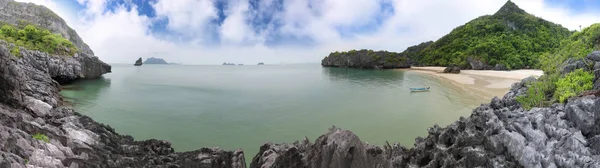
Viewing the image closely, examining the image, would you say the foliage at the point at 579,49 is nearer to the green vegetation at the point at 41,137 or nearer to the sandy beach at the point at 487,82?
the sandy beach at the point at 487,82

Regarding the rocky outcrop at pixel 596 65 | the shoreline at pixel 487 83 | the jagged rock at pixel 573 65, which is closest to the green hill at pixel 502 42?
the shoreline at pixel 487 83

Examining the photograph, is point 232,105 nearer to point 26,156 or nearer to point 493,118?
point 26,156

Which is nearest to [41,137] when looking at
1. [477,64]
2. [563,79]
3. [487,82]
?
[563,79]

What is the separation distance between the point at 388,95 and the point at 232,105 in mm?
20703

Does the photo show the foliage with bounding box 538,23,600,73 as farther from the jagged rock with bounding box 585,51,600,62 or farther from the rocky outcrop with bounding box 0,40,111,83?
the rocky outcrop with bounding box 0,40,111,83

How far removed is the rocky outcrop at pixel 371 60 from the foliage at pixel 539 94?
8941 centimetres

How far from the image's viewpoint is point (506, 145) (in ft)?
30.9

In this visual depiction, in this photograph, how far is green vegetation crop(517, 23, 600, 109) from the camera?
38.3ft

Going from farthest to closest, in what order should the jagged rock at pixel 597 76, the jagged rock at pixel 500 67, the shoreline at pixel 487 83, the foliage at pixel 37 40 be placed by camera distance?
the jagged rock at pixel 500 67, the foliage at pixel 37 40, the shoreline at pixel 487 83, the jagged rock at pixel 597 76

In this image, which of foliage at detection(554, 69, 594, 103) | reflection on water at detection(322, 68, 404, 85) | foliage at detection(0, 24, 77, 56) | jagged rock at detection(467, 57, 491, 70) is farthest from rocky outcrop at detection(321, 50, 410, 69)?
foliage at detection(554, 69, 594, 103)

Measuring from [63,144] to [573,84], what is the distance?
1971cm

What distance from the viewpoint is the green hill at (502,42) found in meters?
78.1

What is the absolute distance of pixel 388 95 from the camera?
4025 centimetres

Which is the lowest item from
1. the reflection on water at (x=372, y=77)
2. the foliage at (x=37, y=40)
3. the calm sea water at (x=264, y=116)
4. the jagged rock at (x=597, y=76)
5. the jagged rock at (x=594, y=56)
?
the calm sea water at (x=264, y=116)
